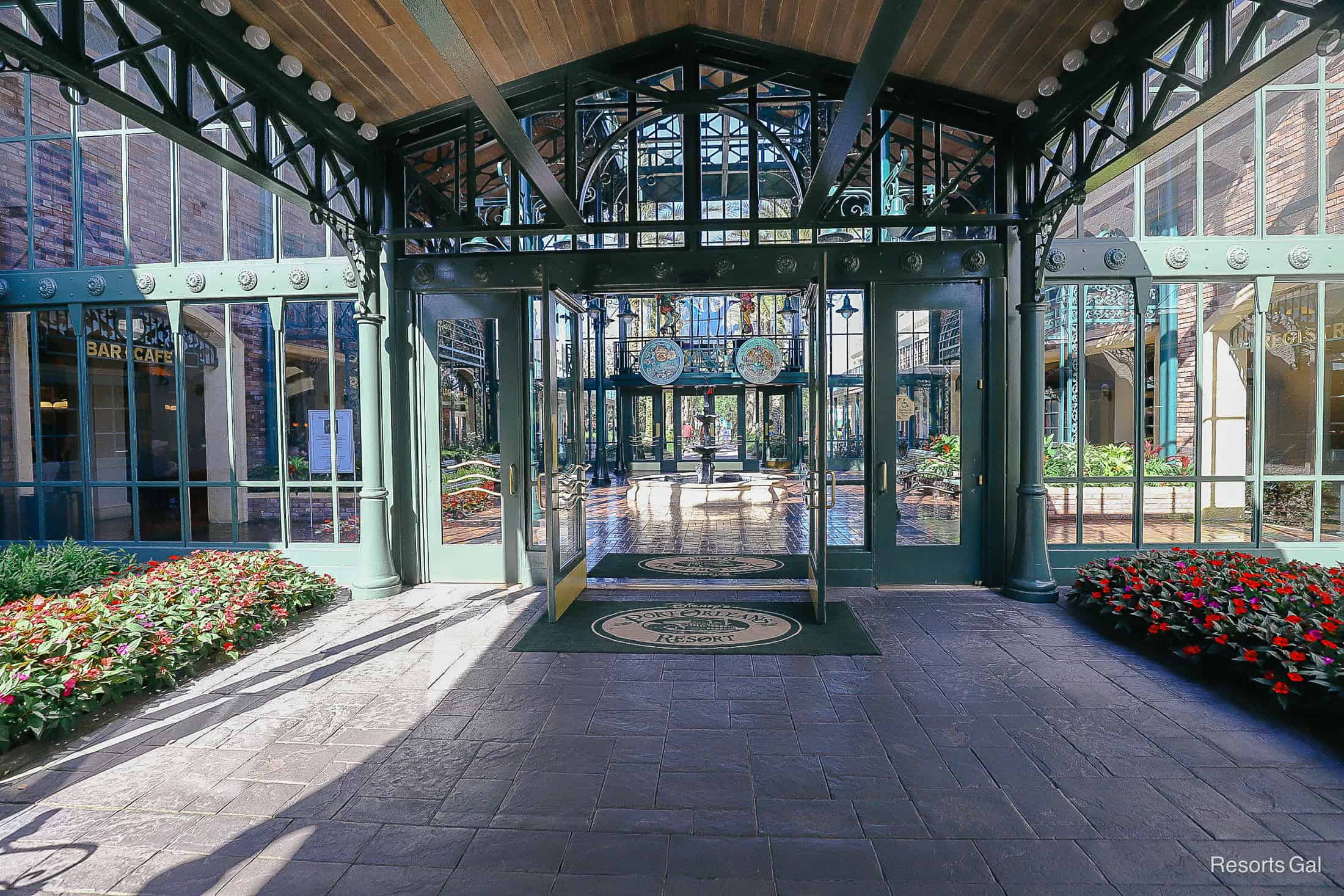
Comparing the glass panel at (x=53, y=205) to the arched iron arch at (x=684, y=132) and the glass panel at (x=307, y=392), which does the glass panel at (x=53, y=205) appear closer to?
the glass panel at (x=307, y=392)

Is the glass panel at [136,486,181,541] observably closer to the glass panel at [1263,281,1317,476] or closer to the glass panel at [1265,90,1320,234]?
the glass panel at [1263,281,1317,476]

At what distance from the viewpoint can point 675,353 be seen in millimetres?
16250

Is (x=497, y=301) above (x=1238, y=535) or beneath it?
above

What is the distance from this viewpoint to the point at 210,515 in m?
7.05

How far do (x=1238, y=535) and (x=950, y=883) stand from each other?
20.4 feet

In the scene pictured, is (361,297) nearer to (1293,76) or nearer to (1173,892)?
(1173,892)

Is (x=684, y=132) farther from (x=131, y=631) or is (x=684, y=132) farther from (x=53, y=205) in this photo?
(x=53, y=205)

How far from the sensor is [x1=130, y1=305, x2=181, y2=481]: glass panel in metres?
7.36

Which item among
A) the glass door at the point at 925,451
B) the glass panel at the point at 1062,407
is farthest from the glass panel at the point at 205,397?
the glass panel at the point at 1062,407

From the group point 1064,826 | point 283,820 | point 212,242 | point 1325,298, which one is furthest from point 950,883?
point 212,242

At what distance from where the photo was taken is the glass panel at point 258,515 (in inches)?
271

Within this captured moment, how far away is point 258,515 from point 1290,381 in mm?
10524

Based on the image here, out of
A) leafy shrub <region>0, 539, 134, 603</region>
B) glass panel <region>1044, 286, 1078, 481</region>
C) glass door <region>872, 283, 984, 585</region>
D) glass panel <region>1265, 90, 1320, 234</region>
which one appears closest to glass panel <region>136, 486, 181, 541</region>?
leafy shrub <region>0, 539, 134, 603</region>

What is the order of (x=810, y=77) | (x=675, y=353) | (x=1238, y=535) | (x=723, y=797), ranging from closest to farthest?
(x=723, y=797), (x=810, y=77), (x=1238, y=535), (x=675, y=353)
